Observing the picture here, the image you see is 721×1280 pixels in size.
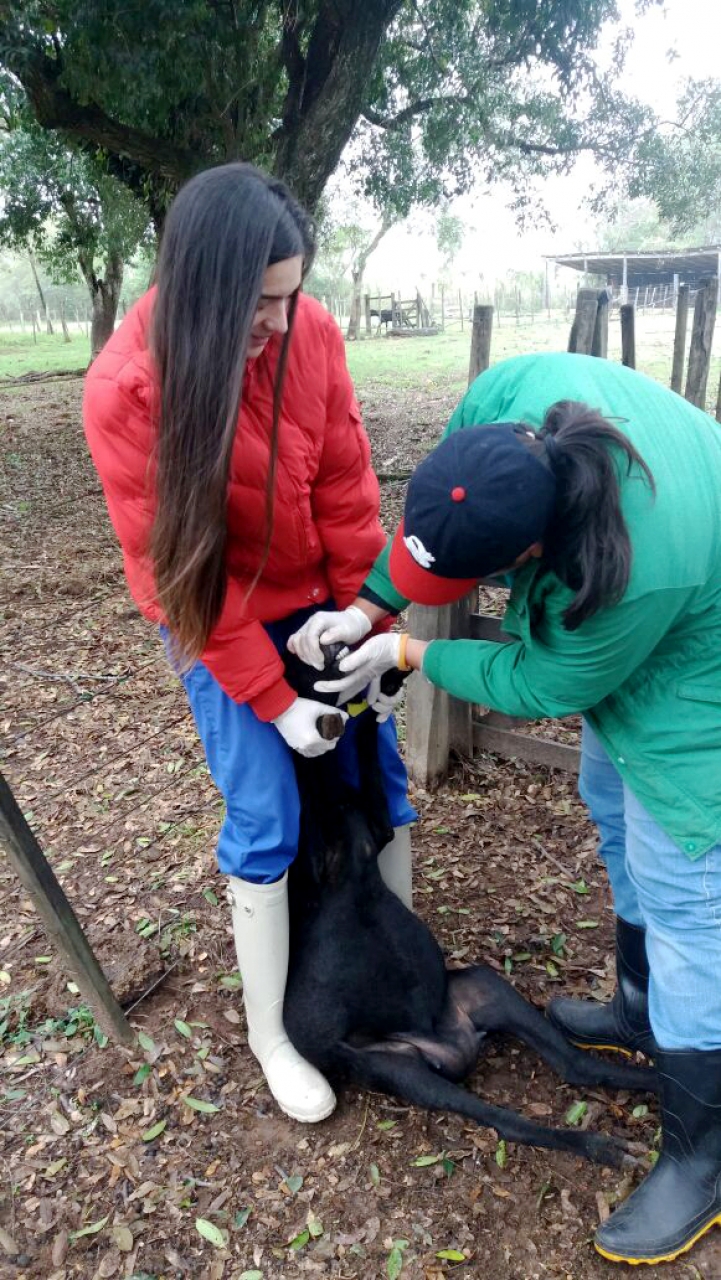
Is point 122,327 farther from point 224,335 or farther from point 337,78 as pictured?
point 337,78

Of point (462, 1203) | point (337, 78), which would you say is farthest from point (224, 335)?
point (337, 78)

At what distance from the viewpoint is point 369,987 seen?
2148mm

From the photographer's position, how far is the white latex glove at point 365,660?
189 centimetres

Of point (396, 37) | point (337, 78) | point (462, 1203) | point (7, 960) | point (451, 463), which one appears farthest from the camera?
point (396, 37)

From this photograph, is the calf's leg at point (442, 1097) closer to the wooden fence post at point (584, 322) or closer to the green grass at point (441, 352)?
the wooden fence post at point (584, 322)

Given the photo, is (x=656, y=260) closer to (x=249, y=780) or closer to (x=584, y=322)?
(x=584, y=322)

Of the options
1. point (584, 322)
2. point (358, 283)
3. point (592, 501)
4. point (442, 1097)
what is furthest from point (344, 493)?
point (358, 283)

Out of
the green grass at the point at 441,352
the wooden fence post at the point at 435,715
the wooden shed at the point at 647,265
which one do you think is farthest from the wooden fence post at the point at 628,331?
the wooden shed at the point at 647,265

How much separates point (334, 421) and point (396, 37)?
9150 millimetres

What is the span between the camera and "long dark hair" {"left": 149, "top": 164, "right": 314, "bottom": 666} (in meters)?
1.42

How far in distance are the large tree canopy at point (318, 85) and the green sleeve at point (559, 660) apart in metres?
6.14

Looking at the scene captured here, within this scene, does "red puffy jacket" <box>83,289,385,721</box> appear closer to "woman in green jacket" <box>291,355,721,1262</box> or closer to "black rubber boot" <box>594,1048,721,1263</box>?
"woman in green jacket" <box>291,355,721,1262</box>

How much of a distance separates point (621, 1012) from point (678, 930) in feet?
2.34

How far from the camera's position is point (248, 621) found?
5.93 feet
